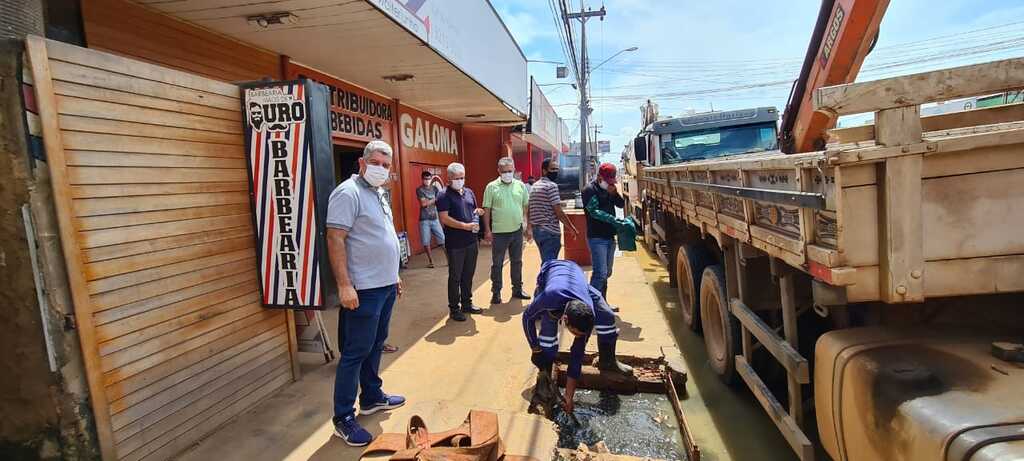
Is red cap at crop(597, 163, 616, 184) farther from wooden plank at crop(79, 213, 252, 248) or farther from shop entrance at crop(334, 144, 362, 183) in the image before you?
shop entrance at crop(334, 144, 362, 183)

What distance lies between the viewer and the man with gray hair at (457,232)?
5.05m

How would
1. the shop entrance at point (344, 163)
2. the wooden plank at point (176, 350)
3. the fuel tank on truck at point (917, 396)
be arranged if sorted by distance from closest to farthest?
1. the fuel tank on truck at point (917, 396)
2. the wooden plank at point (176, 350)
3. the shop entrance at point (344, 163)

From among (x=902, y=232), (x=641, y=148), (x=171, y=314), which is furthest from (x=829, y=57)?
(x=171, y=314)

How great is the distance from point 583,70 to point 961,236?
2097cm

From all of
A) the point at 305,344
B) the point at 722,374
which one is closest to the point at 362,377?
the point at 305,344

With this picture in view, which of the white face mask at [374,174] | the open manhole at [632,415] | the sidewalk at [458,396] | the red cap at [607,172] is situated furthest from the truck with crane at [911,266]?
the red cap at [607,172]

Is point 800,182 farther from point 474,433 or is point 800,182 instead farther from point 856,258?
point 474,433

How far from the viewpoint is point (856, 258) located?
1.75 m

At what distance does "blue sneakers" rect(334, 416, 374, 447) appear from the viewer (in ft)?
9.19

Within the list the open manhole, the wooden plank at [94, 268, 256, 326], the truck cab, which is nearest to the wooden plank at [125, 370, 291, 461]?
the wooden plank at [94, 268, 256, 326]

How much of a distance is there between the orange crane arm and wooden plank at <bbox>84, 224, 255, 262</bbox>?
355 centimetres

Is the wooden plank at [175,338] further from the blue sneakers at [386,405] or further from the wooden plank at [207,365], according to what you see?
the blue sneakers at [386,405]

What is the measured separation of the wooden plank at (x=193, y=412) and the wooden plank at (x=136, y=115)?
1.50 m

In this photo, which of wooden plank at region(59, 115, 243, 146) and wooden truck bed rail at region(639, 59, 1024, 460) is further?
wooden plank at region(59, 115, 243, 146)
